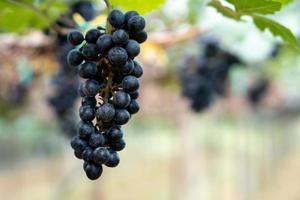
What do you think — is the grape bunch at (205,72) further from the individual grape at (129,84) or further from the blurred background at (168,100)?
the individual grape at (129,84)

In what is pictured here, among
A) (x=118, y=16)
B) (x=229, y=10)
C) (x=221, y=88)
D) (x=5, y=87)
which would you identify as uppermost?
(x=5, y=87)

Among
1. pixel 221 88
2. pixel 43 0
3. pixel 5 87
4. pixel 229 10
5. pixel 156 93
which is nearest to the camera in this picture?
pixel 229 10

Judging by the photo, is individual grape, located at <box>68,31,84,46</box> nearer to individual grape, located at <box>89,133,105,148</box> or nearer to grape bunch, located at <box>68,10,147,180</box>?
grape bunch, located at <box>68,10,147,180</box>

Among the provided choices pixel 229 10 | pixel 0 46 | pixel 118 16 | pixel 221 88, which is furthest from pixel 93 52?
pixel 221 88

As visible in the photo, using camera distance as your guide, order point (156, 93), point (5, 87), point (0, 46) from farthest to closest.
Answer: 1. point (156, 93)
2. point (5, 87)
3. point (0, 46)

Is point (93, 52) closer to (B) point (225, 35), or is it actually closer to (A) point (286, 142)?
(B) point (225, 35)

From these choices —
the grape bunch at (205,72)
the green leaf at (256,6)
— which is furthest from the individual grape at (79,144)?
the grape bunch at (205,72)
